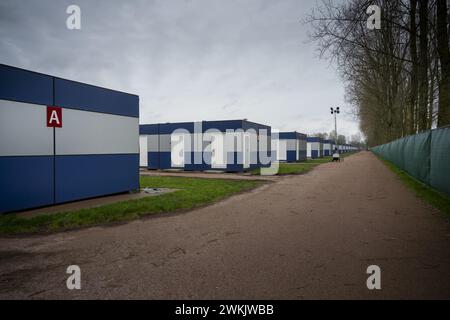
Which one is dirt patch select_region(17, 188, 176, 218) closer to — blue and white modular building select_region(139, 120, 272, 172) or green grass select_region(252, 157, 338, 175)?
blue and white modular building select_region(139, 120, 272, 172)

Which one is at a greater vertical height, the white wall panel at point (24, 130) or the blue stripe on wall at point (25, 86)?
the blue stripe on wall at point (25, 86)

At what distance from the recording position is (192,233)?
6.00 m

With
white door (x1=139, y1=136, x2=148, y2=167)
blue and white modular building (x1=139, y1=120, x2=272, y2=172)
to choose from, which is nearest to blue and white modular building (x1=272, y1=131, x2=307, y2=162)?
blue and white modular building (x1=139, y1=120, x2=272, y2=172)

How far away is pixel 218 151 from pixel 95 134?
1246 centimetres

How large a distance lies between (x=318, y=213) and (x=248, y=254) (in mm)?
3702

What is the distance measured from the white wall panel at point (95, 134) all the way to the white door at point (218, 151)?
33.5 feet

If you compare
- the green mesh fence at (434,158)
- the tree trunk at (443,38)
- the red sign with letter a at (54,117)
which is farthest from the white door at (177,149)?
the tree trunk at (443,38)

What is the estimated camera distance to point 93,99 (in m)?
10.3

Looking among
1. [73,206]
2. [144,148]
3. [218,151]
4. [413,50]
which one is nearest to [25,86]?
[73,206]

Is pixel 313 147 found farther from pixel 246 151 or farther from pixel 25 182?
pixel 25 182

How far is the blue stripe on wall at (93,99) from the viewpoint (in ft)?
30.6

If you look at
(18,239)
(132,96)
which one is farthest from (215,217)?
(132,96)

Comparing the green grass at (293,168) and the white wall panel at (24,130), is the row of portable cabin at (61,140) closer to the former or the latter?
the white wall panel at (24,130)

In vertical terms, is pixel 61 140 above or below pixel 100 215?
above
